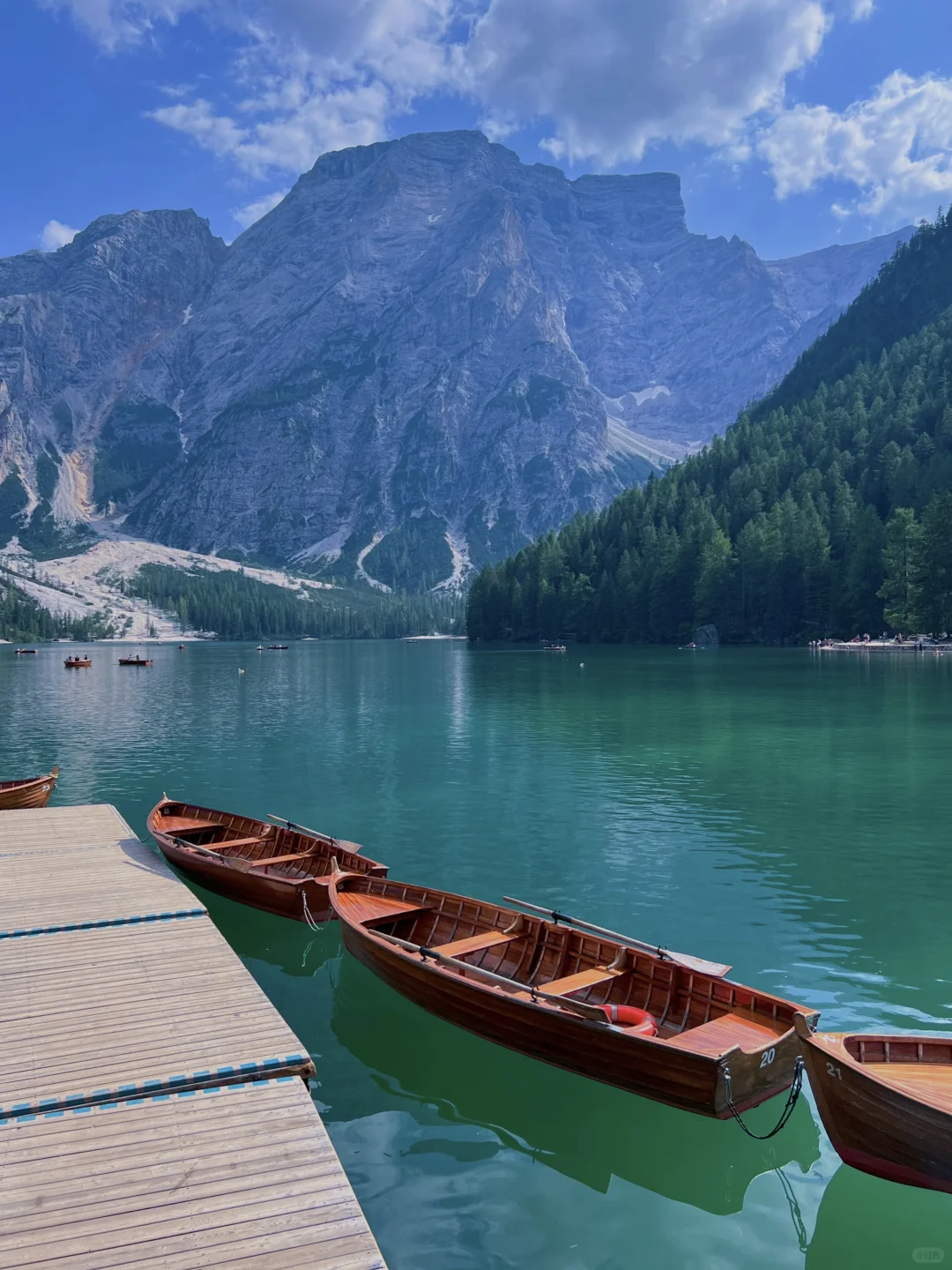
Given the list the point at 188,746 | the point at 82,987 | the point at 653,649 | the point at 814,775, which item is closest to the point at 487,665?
the point at 653,649

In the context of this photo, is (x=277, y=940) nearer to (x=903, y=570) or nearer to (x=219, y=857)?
(x=219, y=857)

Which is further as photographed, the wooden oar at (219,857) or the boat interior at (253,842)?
the boat interior at (253,842)

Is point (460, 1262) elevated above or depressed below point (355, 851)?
below

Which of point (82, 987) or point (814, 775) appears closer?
point (82, 987)

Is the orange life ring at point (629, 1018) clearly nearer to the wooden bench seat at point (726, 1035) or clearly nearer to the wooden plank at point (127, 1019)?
the wooden bench seat at point (726, 1035)

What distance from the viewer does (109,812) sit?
35.6m

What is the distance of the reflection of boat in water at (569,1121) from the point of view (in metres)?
13.3

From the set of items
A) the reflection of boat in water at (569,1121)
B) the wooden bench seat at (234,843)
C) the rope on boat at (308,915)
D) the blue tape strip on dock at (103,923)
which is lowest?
the reflection of boat in water at (569,1121)

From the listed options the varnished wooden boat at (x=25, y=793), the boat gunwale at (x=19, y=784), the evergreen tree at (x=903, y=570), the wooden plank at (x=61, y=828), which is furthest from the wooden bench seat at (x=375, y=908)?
the evergreen tree at (x=903, y=570)

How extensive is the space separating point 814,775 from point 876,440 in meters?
175

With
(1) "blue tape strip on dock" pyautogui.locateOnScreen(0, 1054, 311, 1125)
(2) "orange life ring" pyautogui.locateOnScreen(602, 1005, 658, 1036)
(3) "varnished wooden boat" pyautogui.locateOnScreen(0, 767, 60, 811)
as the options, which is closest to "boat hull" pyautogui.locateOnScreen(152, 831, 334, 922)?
(1) "blue tape strip on dock" pyautogui.locateOnScreen(0, 1054, 311, 1125)

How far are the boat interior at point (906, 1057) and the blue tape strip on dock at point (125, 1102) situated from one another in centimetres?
822

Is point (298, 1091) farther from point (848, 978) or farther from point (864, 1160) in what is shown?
point (848, 978)

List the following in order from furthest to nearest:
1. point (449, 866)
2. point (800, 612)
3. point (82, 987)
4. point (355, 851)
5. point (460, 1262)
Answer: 1. point (800, 612)
2. point (449, 866)
3. point (355, 851)
4. point (82, 987)
5. point (460, 1262)
